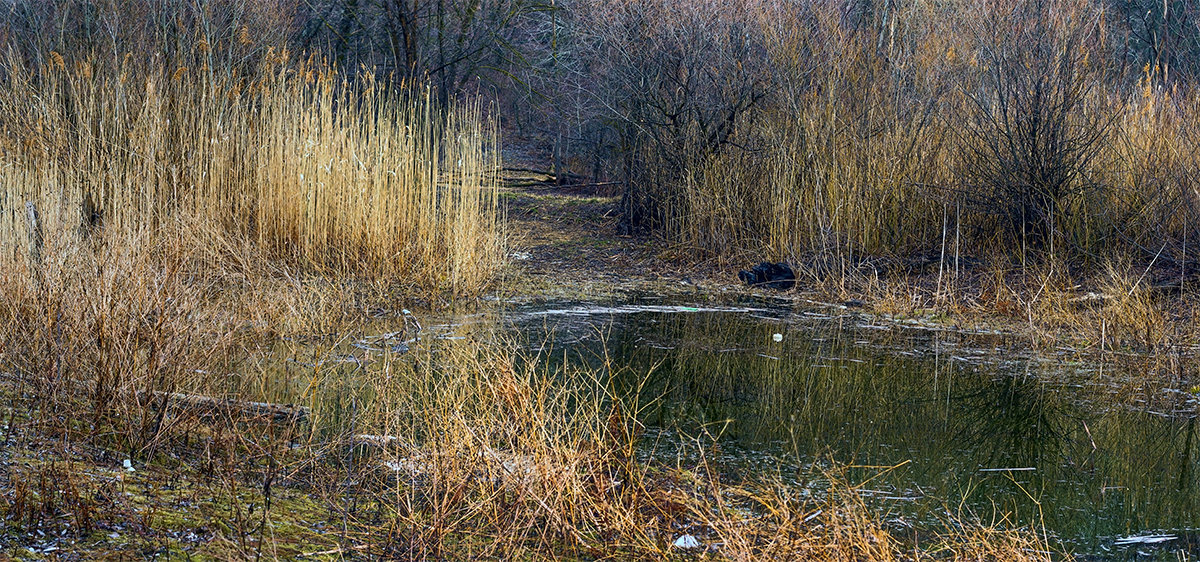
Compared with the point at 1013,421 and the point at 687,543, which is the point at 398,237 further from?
the point at 687,543

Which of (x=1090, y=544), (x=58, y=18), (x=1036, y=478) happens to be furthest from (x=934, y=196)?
(x=58, y=18)

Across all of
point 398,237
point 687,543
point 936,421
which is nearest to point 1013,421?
point 936,421

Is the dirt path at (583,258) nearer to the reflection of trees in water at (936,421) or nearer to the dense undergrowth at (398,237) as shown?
the dense undergrowth at (398,237)

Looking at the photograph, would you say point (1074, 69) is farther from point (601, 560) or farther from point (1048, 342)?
point (601, 560)

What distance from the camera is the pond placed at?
12.7ft

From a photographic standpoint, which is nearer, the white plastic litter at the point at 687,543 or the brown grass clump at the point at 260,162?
the white plastic litter at the point at 687,543

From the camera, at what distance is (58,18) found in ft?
29.6

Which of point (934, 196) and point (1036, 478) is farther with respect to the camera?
point (934, 196)

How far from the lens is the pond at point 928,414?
12.7ft

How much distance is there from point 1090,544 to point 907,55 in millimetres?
6662

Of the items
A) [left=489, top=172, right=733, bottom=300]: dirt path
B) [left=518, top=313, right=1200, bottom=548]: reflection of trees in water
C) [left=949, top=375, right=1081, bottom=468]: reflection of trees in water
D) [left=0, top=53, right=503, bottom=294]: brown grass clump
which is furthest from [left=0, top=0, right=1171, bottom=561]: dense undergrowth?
[left=949, top=375, right=1081, bottom=468]: reflection of trees in water

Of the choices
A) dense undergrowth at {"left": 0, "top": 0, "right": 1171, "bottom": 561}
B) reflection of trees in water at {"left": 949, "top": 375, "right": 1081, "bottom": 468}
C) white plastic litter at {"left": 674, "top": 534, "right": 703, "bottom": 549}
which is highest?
dense undergrowth at {"left": 0, "top": 0, "right": 1171, "bottom": 561}

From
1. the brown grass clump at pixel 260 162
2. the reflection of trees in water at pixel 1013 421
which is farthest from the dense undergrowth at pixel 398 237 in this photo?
the reflection of trees in water at pixel 1013 421

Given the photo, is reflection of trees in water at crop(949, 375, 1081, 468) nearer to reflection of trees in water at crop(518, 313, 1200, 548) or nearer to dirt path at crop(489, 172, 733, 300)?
reflection of trees in water at crop(518, 313, 1200, 548)
